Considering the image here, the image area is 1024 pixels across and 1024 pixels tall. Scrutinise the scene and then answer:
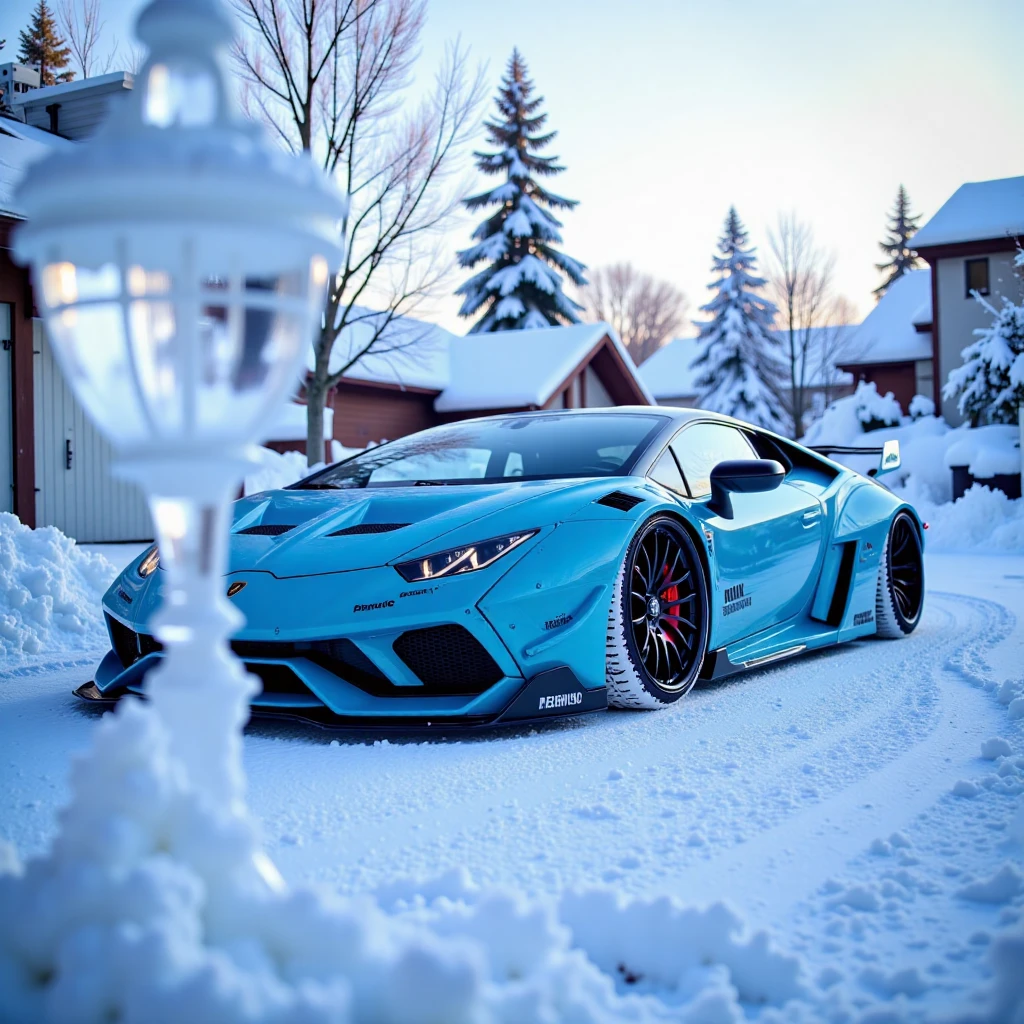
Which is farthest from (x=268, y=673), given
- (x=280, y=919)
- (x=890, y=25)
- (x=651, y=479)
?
(x=890, y=25)

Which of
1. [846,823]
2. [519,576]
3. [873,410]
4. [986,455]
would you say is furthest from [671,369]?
[846,823]

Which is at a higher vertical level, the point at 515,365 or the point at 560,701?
the point at 515,365

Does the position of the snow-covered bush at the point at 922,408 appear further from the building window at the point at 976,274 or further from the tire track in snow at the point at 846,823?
the tire track in snow at the point at 846,823

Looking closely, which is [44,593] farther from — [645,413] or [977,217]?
[977,217]

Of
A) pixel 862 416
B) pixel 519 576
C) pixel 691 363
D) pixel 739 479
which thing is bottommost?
pixel 519 576

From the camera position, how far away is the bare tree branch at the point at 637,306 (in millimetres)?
46625

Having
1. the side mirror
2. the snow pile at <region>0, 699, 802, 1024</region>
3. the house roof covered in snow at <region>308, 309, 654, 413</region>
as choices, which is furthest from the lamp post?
the house roof covered in snow at <region>308, 309, 654, 413</region>

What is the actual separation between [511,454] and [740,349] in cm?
3251

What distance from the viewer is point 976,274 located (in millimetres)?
22531

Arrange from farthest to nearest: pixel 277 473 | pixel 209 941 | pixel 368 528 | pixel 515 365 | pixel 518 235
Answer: pixel 518 235, pixel 515 365, pixel 277 473, pixel 368 528, pixel 209 941

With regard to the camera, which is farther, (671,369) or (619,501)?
(671,369)

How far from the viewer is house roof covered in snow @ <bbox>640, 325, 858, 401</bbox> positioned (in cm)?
3259

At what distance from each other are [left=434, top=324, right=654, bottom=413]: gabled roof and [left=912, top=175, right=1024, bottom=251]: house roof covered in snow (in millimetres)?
7502

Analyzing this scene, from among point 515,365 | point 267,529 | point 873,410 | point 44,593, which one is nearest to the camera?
point 267,529
